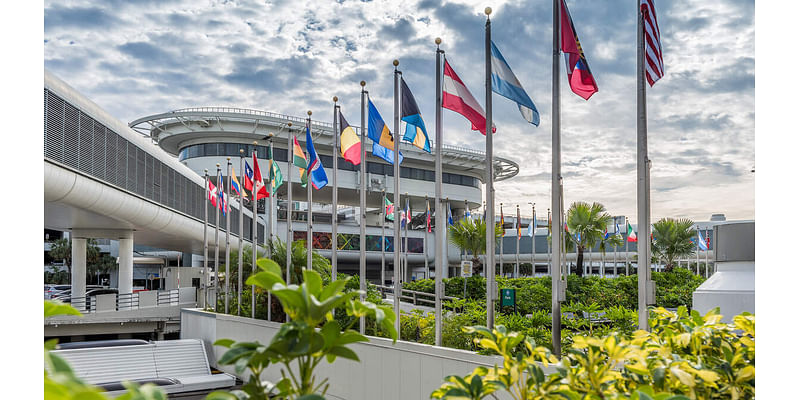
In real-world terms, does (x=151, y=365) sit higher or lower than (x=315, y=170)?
lower

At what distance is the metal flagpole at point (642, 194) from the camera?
29.5 feet

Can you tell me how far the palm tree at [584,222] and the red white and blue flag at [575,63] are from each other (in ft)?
99.0

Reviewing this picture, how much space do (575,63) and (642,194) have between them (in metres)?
2.54

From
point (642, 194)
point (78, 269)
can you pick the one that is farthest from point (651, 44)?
point (78, 269)

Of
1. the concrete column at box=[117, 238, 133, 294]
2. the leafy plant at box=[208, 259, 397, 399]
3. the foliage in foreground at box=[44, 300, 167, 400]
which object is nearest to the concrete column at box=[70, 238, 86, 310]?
the concrete column at box=[117, 238, 133, 294]

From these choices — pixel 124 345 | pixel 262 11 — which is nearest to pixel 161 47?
pixel 262 11

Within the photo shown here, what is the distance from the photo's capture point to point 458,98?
12.5 meters

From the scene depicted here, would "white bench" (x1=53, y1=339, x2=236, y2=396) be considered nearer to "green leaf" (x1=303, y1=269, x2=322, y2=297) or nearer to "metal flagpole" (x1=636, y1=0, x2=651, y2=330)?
"metal flagpole" (x1=636, y1=0, x2=651, y2=330)

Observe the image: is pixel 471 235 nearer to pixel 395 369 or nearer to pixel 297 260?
pixel 297 260

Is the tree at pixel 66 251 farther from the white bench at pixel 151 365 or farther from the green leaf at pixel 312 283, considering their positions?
the green leaf at pixel 312 283

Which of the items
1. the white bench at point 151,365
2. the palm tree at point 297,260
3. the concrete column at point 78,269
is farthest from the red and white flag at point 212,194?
the concrete column at point 78,269

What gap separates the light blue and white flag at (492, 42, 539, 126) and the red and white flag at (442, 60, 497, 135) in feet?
3.34

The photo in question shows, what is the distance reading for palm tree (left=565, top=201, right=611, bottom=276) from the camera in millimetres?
39594
